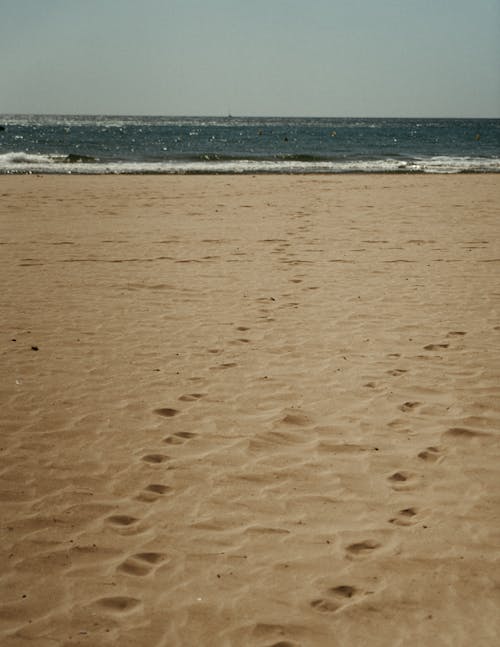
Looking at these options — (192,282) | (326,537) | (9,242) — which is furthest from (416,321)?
(9,242)

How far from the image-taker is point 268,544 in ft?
9.50

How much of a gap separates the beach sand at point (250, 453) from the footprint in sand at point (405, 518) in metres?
0.01

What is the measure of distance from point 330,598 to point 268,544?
0.44m

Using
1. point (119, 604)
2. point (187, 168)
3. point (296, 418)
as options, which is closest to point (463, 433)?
point (296, 418)

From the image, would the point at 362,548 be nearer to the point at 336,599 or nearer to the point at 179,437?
the point at 336,599

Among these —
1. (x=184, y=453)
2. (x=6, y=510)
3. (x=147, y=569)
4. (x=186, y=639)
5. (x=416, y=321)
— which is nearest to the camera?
(x=186, y=639)

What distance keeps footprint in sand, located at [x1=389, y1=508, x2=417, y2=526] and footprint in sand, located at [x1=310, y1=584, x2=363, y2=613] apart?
53 centimetres

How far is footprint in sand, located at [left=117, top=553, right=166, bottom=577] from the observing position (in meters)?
2.73

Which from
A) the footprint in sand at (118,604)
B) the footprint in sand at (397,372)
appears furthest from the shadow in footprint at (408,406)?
the footprint in sand at (118,604)

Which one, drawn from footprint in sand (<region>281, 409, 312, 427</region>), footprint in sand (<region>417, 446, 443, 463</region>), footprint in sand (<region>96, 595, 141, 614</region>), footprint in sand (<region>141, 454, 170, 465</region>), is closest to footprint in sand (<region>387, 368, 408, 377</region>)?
A: footprint in sand (<region>281, 409, 312, 427</region>)

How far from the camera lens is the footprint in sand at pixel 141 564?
8.96ft

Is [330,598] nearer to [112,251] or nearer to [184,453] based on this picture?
[184,453]

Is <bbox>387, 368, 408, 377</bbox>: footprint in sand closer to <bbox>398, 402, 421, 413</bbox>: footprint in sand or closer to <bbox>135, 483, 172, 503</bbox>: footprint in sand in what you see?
<bbox>398, 402, 421, 413</bbox>: footprint in sand

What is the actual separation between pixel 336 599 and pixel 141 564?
90 cm
